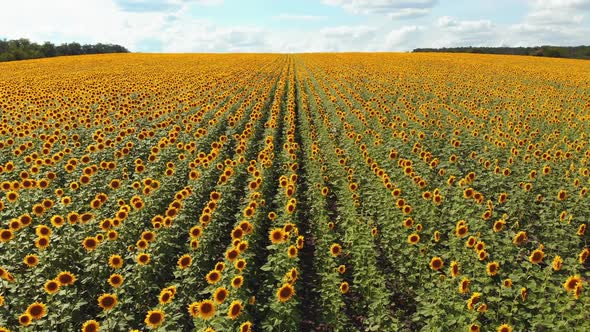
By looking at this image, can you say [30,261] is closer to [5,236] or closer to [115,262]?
[5,236]

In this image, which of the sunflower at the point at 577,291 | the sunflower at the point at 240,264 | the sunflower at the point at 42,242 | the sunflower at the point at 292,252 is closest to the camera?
the sunflower at the point at 577,291

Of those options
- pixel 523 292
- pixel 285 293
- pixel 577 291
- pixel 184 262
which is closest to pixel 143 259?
pixel 184 262

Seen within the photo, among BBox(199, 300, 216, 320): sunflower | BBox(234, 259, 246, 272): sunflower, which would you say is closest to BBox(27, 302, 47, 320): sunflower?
BBox(199, 300, 216, 320): sunflower

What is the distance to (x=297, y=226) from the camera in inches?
351

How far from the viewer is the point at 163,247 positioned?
708cm

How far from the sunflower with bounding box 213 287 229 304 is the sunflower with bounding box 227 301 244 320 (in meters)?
0.24

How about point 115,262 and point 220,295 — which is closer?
point 220,295

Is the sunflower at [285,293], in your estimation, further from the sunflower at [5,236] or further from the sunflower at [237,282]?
the sunflower at [5,236]

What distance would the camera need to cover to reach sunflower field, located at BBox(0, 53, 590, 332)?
5.51 metres

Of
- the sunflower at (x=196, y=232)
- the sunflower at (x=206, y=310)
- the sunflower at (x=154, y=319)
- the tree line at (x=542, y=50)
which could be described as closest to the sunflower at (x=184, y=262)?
the sunflower at (x=196, y=232)

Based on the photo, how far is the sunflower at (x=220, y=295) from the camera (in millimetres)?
5219

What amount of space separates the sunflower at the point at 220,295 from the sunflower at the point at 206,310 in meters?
0.20

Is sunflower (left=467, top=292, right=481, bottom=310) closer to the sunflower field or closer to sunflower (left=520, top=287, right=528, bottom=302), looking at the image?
the sunflower field

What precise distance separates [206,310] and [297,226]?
4098 millimetres
